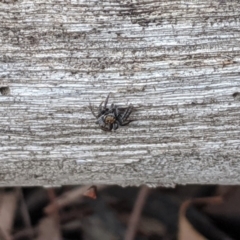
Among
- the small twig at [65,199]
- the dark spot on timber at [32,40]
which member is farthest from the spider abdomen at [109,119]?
the small twig at [65,199]

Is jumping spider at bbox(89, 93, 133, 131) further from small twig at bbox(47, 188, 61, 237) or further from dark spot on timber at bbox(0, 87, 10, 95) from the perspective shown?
small twig at bbox(47, 188, 61, 237)

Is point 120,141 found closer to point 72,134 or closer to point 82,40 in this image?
point 72,134

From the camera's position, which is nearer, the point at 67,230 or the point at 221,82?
the point at 221,82

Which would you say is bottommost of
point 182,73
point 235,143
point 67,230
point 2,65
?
point 235,143

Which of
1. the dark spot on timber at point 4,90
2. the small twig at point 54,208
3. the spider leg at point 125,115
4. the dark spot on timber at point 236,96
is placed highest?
the small twig at point 54,208

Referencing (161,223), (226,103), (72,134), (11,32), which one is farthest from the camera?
(161,223)

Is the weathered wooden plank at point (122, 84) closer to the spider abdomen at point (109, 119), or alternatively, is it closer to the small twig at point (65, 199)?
the spider abdomen at point (109, 119)

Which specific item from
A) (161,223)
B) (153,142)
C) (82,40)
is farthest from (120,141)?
(161,223)

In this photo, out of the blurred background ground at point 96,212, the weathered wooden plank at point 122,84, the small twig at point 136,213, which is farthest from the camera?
the blurred background ground at point 96,212
